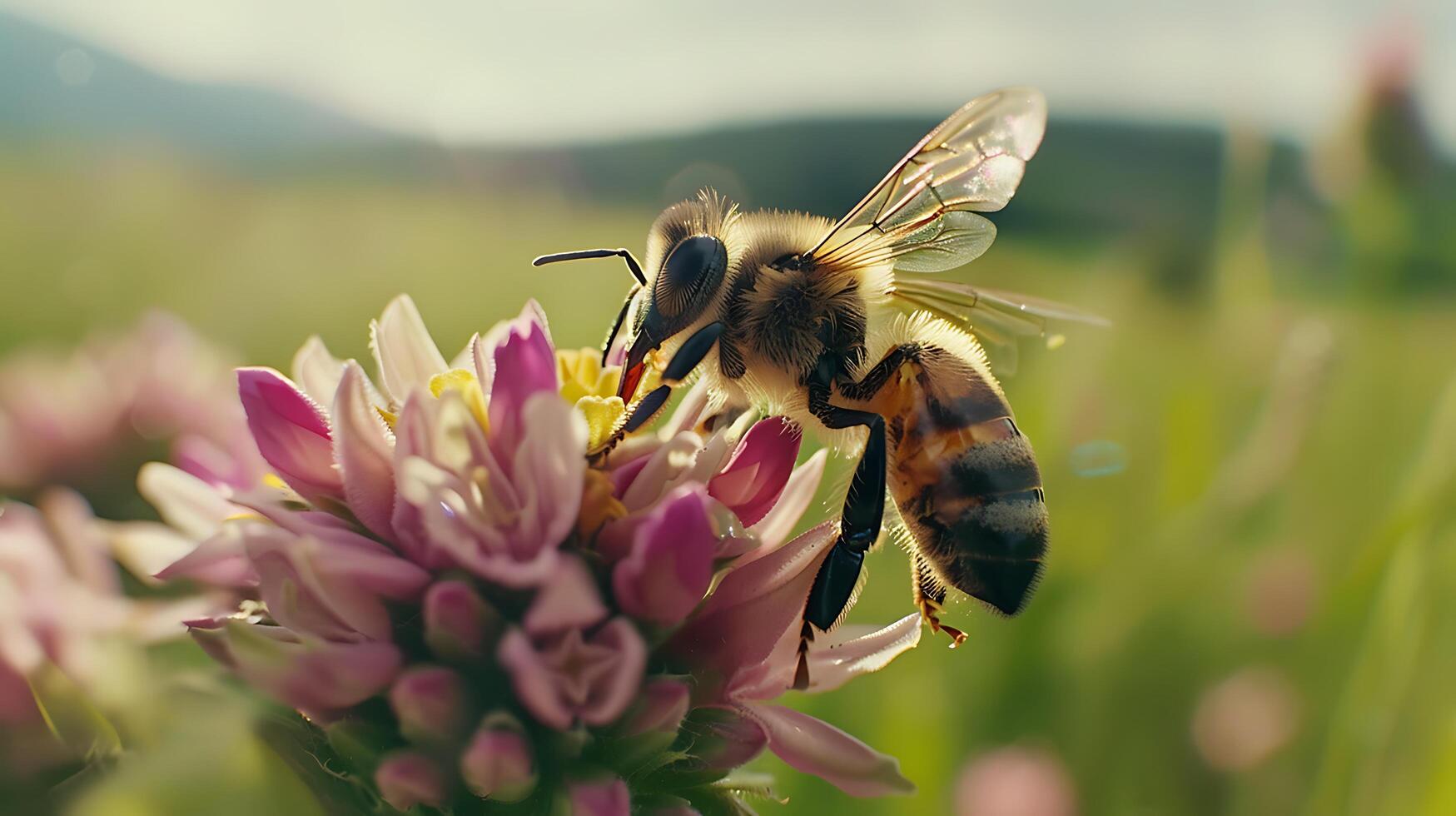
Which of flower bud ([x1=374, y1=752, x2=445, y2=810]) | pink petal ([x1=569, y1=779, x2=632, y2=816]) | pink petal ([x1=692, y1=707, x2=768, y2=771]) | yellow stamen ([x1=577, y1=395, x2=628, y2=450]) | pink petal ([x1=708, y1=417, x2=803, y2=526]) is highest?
yellow stamen ([x1=577, y1=395, x2=628, y2=450])

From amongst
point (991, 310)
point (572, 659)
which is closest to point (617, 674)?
point (572, 659)

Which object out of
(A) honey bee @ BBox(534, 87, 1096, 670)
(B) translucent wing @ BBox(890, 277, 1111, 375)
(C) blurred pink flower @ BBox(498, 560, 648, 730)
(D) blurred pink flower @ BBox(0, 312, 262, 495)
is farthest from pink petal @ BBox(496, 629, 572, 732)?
(D) blurred pink flower @ BBox(0, 312, 262, 495)

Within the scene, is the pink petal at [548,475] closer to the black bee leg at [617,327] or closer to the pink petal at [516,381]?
the pink petal at [516,381]

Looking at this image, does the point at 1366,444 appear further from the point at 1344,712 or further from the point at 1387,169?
the point at 1344,712

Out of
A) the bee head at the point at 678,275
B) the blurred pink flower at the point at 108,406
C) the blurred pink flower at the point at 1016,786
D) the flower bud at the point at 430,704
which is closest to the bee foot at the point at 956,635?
the bee head at the point at 678,275

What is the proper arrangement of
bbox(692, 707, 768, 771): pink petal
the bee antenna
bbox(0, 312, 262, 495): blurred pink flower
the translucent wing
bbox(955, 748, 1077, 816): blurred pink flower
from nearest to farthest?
bbox(692, 707, 768, 771): pink petal → the bee antenna → the translucent wing → bbox(0, 312, 262, 495): blurred pink flower → bbox(955, 748, 1077, 816): blurred pink flower

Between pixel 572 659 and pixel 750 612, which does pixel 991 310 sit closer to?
pixel 750 612

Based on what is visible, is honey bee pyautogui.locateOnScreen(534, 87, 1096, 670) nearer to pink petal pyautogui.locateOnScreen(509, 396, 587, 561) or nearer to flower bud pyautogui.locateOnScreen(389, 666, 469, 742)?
pink petal pyautogui.locateOnScreen(509, 396, 587, 561)
